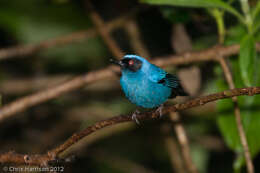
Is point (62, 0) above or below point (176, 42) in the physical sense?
above

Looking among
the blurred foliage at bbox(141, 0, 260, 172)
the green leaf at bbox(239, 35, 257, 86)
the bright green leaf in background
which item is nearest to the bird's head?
the blurred foliage at bbox(141, 0, 260, 172)

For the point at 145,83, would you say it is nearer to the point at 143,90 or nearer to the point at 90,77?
the point at 143,90

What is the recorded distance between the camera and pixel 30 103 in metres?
4.09

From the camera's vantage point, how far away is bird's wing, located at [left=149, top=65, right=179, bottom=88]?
3.98m

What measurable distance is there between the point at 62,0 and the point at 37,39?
0.96 m

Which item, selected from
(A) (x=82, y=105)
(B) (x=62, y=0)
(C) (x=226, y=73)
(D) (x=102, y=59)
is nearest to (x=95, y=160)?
(A) (x=82, y=105)

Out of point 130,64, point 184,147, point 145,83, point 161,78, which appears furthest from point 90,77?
point 184,147

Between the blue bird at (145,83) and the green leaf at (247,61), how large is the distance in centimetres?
95

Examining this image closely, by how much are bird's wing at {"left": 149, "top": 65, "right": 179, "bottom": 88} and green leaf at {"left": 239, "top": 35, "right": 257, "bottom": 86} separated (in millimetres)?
946

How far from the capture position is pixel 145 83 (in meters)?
3.91

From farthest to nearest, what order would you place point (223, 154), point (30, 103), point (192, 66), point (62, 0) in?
point (223, 154)
point (62, 0)
point (192, 66)
point (30, 103)

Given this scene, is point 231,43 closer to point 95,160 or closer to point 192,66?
point 192,66

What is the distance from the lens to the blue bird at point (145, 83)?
384cm

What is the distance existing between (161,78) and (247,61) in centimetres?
101
